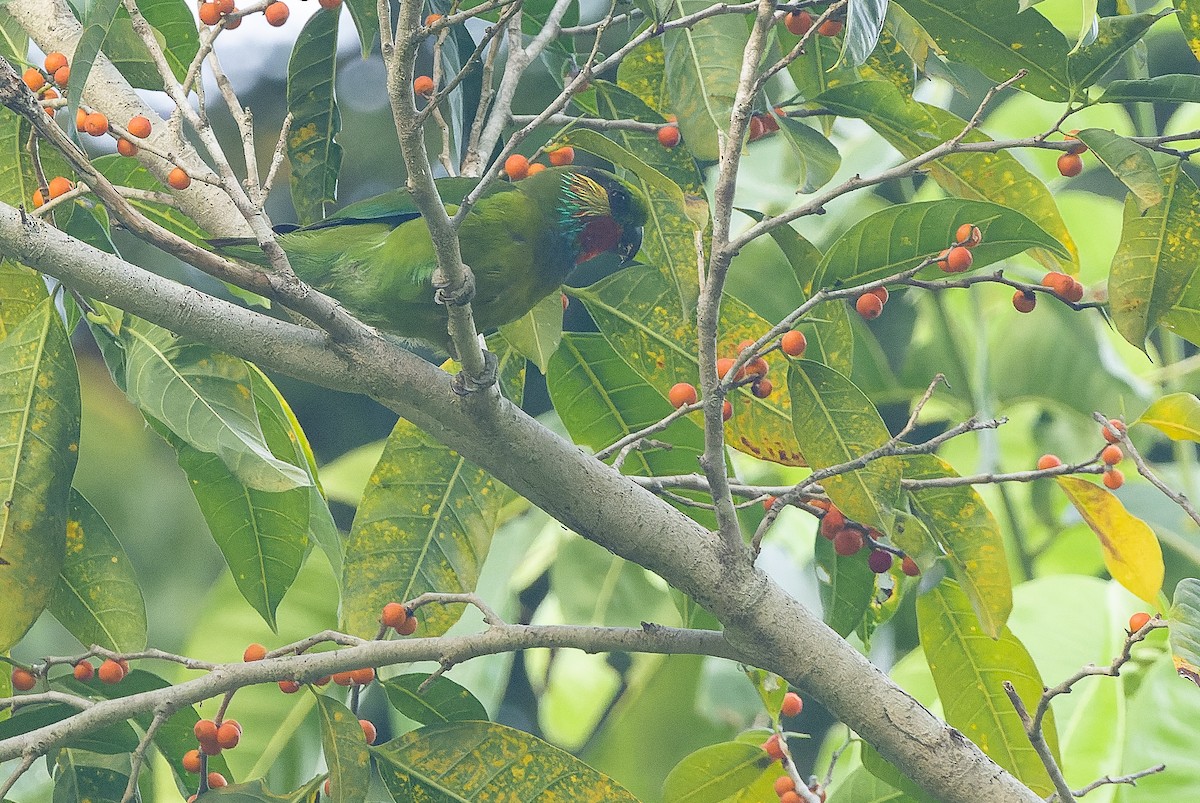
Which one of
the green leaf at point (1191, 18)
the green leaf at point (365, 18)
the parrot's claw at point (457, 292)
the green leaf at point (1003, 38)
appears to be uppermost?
the green leaf at point (1191, 18)

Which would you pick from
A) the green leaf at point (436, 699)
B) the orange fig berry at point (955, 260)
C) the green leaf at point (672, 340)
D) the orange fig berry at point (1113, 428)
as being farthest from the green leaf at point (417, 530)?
the orange fig berry at point (1113, 428)

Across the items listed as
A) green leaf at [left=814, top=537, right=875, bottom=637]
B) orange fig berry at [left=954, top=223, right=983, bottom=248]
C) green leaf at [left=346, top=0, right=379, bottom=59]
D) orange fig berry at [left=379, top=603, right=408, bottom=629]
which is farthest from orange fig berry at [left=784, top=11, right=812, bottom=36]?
orange fig berry at [left=379, top=603, right=408, bottom=629]

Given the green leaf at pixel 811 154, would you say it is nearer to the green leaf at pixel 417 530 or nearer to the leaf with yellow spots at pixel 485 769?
the green leaf at pixel 417 530

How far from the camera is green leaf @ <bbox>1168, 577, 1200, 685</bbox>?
4.33 feet

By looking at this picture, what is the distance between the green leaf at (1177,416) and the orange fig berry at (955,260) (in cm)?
35

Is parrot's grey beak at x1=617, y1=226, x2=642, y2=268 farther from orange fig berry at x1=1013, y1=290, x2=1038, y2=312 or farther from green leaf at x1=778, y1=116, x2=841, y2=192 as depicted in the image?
orange fig berry at x1=1013, y1=290, x2=1038, y2=312

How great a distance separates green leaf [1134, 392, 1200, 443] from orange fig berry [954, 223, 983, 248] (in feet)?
1.15

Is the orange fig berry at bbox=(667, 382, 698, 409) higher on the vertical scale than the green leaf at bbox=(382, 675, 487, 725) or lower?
higher

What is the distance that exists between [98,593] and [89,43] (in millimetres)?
766

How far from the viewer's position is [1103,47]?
144 cm

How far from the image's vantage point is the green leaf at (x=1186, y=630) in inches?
51.9

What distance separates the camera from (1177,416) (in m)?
1.58

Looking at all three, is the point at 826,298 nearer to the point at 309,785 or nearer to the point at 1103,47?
the point at 1103,47

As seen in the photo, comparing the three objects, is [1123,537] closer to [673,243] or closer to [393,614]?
[673,243]
